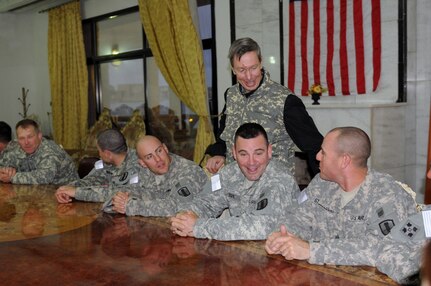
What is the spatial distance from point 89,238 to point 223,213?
32.3 inches

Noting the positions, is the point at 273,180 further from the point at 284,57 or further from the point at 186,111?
the point at 186,111

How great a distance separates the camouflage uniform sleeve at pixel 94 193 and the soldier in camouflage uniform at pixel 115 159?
24 cm

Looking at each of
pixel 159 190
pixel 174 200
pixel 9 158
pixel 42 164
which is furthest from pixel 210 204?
pixel 9 158

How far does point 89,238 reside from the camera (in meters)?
2.45

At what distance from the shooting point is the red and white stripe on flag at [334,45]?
515 cm

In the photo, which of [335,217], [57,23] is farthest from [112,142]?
[57,23]

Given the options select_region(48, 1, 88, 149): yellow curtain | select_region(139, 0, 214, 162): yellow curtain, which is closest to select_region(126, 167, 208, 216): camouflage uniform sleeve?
select_region(139, 0, 214, 162): yellow curtain

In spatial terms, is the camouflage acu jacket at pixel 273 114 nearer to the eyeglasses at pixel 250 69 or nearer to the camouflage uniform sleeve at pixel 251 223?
the eyeglasses at pixel 250 69

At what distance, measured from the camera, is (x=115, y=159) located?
384 cm

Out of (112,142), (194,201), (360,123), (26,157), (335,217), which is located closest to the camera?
(335,217)

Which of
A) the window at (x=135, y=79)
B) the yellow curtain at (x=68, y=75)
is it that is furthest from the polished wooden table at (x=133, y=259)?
the yellow curtain at (x=68, y=75)

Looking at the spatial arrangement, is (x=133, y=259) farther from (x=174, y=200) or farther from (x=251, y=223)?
(x=174, y=200)

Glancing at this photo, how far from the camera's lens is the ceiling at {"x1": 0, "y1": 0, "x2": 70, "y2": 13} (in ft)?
28.6

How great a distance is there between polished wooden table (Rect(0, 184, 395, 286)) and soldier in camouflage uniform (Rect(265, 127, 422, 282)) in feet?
0.15
